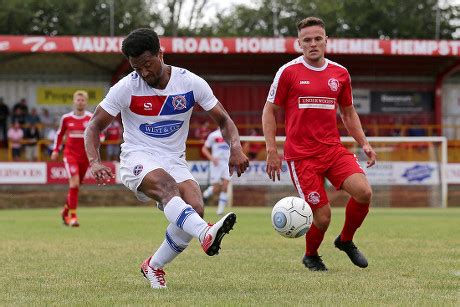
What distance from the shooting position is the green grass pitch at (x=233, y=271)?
7105 mm

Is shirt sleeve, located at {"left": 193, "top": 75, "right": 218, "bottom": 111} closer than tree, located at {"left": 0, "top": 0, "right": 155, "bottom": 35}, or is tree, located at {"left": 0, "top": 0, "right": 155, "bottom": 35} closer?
shirt sleeve, located at {"left": 193, "top": 75, "right": 218, "bottom": 111}

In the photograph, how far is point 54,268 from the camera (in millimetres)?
9625

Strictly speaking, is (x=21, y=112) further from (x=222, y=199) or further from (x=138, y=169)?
(x=138, y=169)

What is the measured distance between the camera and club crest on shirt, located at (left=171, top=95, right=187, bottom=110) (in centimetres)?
771

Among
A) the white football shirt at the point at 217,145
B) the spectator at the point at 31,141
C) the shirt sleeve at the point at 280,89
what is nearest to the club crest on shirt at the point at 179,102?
the shirt sleeve at the point at 280,89

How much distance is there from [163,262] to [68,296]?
0.93 m

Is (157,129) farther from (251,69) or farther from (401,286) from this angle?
(251,69)

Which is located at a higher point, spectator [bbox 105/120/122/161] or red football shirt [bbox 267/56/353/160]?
red football shirt [bbox 267/56/353/160]

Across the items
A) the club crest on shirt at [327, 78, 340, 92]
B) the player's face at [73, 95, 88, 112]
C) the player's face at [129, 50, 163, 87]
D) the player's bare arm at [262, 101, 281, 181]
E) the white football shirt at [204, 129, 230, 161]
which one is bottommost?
the white football shirt at [204, 129, 230, 161]

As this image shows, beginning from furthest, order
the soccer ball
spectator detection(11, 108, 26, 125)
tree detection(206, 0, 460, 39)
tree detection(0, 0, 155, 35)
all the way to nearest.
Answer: tree detection(206, 0, 460, 39) → tree detection(0, 0, 155, 35) → spectator detection(11, 108, 26, 125) → the soccer ball

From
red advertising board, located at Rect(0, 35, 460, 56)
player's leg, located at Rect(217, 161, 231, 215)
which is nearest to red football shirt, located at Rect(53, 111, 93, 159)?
player's leg, located at Rect(217, 161, 231, 215)

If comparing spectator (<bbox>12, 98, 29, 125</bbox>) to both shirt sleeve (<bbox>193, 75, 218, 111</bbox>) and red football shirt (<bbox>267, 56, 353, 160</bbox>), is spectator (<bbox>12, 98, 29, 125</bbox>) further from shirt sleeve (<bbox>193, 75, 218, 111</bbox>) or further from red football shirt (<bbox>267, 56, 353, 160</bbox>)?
shirt sleeve (<bbox>193, 75, 218, 111</bbox>)

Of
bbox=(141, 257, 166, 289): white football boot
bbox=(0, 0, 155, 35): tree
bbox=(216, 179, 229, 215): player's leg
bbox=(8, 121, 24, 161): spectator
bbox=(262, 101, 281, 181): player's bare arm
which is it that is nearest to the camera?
bbox=(141, 257, 166, 289): white football boot

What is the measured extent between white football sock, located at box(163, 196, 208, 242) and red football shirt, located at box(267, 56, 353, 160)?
2137 millimetres
